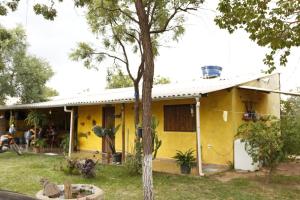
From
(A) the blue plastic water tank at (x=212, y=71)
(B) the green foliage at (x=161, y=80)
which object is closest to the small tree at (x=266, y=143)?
(A) the blue plastic water tank at (x=212, y=71)

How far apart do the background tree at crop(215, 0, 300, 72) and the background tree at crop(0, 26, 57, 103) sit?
583 inches

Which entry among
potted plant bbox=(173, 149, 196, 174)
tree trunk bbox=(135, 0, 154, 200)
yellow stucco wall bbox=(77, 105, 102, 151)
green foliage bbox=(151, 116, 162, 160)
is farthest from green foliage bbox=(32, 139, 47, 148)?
tree trunk bbox=(135, 0, 154, 200)

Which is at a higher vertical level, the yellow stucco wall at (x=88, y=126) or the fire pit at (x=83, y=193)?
the yellow stucco wall at (x=88, y=126)

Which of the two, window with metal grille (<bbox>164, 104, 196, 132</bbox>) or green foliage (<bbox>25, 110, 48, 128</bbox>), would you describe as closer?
window with metal grille (<bbox>164, 104, 196, 132</bbox>)

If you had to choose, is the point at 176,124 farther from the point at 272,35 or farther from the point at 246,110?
the point at 272,35

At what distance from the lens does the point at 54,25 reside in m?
9.51

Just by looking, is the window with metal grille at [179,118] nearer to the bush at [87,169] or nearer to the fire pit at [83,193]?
the bush at [87,169]

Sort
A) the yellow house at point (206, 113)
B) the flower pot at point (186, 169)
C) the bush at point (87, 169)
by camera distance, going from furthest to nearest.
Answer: the yellow house at point (206, 113) < the flower pot at point (186, 169) < the bush at point (87, 169)

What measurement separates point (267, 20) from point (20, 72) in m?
16.1

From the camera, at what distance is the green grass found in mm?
7801

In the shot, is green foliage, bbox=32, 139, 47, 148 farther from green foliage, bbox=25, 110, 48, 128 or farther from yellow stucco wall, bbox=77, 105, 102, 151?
yellow stucco wall, bbox=77, 105, 102, 151

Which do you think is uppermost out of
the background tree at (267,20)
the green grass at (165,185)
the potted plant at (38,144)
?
the background tree at (267,20)

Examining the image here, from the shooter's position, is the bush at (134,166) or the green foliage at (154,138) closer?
the green foliage at (154,138)

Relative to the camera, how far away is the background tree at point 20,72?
19930mm
